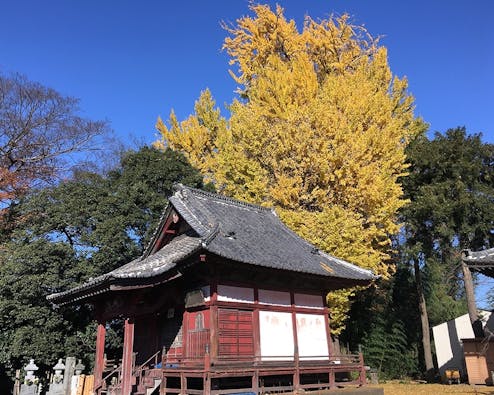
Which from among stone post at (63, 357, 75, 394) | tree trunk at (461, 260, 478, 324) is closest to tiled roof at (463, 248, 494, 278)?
tree trunk at (461, 260, 478, 324)

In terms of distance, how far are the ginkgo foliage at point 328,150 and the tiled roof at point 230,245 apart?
2.17 metres

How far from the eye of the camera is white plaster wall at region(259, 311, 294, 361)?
12.6 metres

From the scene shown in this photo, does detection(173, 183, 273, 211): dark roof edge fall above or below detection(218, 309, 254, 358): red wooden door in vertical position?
above

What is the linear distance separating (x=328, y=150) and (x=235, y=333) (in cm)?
1015

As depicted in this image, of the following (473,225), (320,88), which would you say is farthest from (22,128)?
(473,225)

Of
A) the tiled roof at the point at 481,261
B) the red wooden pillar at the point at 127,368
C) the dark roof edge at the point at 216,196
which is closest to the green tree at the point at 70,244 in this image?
the dark roof edge at the point at 216,196

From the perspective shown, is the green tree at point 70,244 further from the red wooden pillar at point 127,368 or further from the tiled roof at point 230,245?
the red wooden pillar at point 127,368

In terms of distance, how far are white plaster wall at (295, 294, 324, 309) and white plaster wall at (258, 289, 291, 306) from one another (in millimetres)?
463

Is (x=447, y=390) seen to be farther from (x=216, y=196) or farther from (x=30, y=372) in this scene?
(x=30, y=372)

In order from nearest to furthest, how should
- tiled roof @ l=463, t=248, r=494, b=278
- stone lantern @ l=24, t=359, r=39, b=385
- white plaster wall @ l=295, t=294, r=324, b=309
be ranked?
tiled roof @ l=463, t=248, r=494, b=278
white plaster wall @ l=295, t=294, r=324, b=309
stone lantern @ l=24, t=359, r=39, b=385

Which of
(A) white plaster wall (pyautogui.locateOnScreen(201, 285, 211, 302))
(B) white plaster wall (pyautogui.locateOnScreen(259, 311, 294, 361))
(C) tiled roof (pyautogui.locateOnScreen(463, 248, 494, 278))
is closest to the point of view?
(C) tiled roof (pyautogui.locateOnScreen(463, 248, 494, 278))

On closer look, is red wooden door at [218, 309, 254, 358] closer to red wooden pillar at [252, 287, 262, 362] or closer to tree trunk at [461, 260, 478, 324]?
red wooden pillar at [252, 287, 262, 362]

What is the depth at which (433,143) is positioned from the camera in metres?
24.3

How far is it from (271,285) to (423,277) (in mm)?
20122
